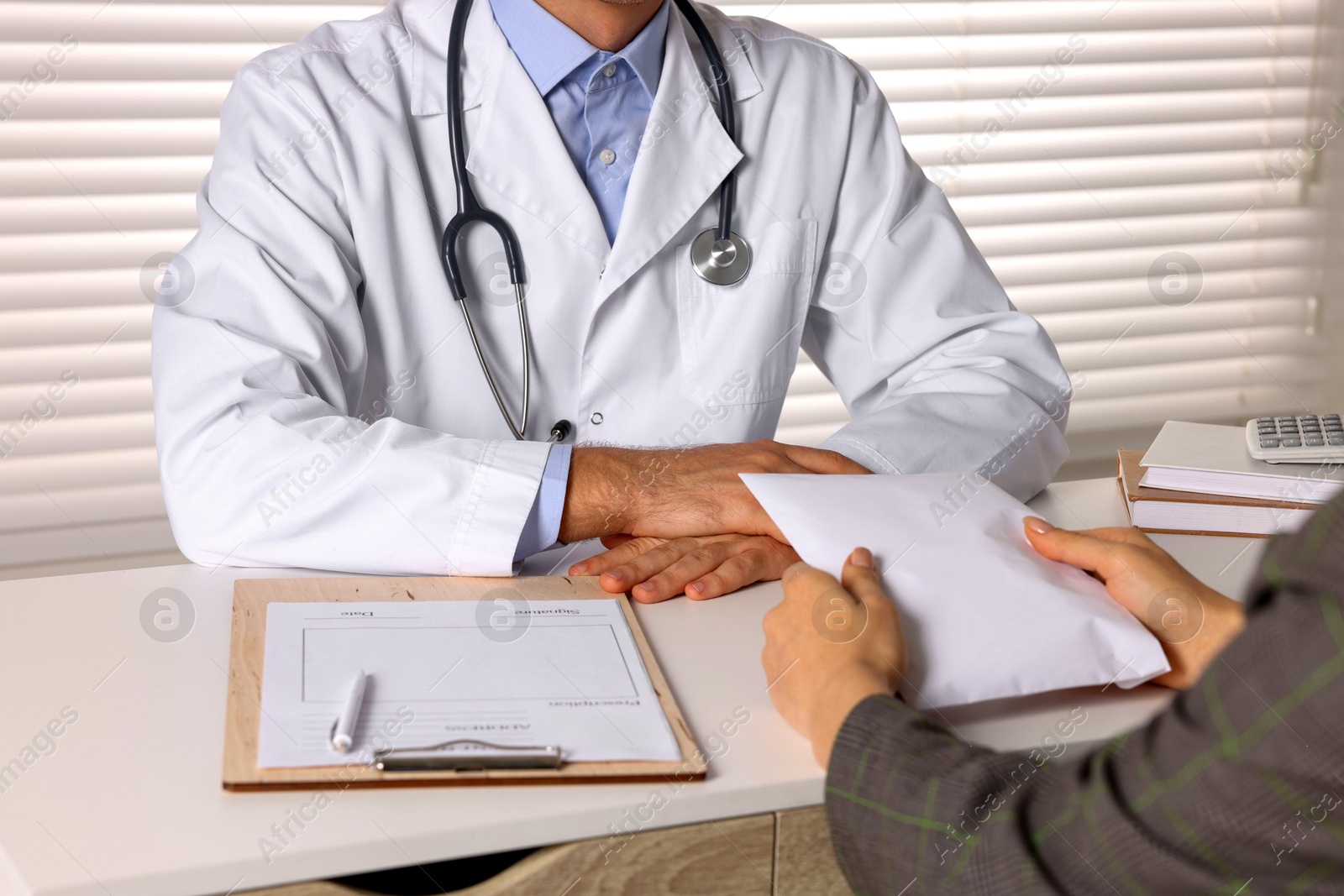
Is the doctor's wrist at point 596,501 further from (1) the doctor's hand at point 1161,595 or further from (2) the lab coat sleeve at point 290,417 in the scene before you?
(1) the doctor's hand at point 1161,595

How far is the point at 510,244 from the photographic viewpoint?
4.16ft

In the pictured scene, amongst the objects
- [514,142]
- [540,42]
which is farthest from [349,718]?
[540,42]

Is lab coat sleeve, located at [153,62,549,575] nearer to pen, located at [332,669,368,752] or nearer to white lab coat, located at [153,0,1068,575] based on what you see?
white lab coat, located at [153,0,1068,575]

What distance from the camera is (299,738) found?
0.72 metres

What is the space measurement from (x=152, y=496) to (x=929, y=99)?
64.6 inches

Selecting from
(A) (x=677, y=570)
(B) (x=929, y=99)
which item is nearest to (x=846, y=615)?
(A) (x=677, y=570)

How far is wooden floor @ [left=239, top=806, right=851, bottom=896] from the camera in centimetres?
71

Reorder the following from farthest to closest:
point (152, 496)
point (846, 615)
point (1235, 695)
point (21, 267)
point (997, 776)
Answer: point (152, 496) → point (21, 267) → point (846, 615) → point (997, 776) → point (1235, 695)

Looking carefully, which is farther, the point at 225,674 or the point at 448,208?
the point at 448,208

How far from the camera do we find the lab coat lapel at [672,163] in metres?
1.32

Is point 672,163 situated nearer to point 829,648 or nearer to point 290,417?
point 290,417

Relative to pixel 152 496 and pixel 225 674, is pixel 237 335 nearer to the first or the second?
pixel 225 674

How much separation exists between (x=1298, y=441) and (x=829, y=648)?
2.23ft

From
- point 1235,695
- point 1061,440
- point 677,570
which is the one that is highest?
point 1235,695
